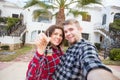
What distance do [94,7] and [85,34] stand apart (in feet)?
11.4

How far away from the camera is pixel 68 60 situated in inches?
78.7

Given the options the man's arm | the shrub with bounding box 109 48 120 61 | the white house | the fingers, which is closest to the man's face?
the fingers

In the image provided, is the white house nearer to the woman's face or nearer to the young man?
the woman's face

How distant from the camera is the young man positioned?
1416 mm

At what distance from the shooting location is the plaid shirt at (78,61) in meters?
1.62

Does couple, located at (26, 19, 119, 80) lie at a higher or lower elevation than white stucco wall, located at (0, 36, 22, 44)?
higher

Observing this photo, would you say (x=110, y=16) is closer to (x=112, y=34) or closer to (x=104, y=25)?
(x=104, y=25)

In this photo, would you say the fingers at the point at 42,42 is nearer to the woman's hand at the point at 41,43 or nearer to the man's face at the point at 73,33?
the woman's hand at the point at 41,43

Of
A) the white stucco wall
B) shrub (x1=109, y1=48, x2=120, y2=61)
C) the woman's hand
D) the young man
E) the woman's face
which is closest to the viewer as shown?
the young man

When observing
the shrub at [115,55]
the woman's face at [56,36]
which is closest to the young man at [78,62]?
the woman's face at [56,36]

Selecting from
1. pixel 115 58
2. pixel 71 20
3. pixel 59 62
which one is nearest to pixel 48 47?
pixel 59 62

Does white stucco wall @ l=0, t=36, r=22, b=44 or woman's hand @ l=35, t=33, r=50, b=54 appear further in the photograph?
white stucco wall @ l=0, t=36, r=22, b=44

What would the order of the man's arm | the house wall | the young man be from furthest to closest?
the house wall, the young man, the man's arm

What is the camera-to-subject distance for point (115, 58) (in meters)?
16.3
